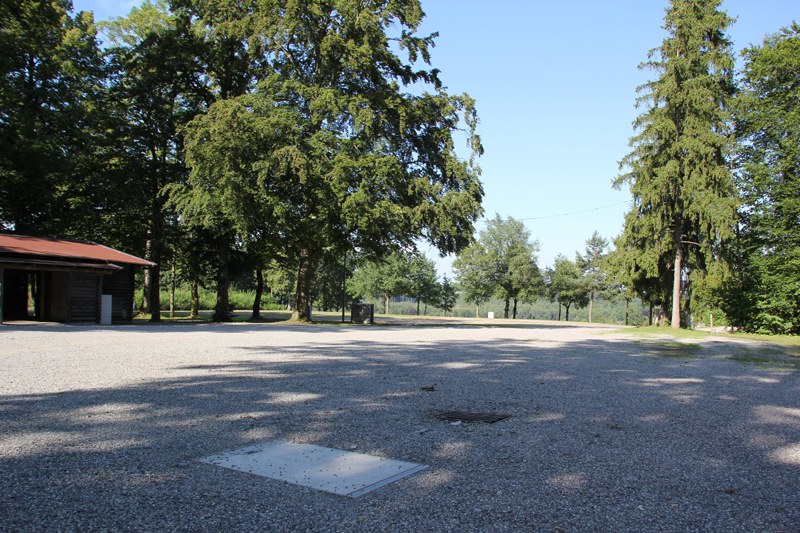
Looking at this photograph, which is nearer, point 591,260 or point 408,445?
point 408,445

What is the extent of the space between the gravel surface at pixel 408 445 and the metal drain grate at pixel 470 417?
200 mm

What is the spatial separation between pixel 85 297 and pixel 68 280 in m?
0.99

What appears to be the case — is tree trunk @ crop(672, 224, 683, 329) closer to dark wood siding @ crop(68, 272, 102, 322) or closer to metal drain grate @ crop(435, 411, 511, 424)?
metal drain grate @ crop(435, 411, 511, 424)

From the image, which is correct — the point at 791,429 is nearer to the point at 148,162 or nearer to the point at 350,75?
the point at 350,75

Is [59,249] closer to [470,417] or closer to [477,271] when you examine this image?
[470,417]

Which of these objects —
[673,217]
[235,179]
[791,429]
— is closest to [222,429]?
[791,429]

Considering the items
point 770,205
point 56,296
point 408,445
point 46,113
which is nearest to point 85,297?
point 56,296

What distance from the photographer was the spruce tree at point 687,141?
78.8 ft

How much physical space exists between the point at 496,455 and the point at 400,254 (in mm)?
24584

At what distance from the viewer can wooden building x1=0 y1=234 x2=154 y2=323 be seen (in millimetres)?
20438

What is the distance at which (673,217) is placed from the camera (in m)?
26.3

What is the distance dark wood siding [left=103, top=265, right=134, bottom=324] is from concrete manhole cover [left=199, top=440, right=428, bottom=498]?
75.0ft

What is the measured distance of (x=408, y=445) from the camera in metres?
4.45

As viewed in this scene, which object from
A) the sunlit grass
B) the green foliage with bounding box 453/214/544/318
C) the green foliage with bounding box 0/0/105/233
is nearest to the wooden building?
the green foliage with bounding box 0/0/105/233
